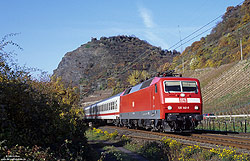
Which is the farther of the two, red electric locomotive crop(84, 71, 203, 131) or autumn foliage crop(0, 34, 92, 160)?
red electric locomotive crop(84, 71, 203, 131)

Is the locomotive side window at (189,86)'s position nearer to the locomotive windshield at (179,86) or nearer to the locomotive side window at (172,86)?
the locomotive windshield at (179,86)

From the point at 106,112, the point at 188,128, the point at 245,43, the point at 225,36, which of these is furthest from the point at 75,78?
the point at 188,128

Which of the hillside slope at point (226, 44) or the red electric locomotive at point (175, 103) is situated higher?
the hillside slope at point (226, 44)

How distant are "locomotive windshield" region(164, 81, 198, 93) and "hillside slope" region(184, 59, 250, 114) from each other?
68.2ft

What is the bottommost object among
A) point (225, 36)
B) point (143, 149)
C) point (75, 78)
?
point (143, 149)

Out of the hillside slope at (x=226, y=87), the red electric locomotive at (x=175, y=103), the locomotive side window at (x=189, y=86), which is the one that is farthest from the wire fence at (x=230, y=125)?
the hillside slope at (x=226, y=87)

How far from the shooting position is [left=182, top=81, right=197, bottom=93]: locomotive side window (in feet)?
54.2

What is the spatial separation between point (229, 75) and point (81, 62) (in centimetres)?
10055

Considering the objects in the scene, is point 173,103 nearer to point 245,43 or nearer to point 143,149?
point 143,149

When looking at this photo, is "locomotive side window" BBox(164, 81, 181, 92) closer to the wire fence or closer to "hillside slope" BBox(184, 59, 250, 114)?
the wire fence

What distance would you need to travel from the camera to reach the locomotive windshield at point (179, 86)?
16.4 metres

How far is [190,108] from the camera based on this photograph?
639 inches

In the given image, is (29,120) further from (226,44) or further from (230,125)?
(226,44)

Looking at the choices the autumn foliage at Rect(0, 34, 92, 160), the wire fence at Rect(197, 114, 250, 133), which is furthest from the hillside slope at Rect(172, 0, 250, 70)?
the autumn foliage at Rect(0, 34, 92, 160)
